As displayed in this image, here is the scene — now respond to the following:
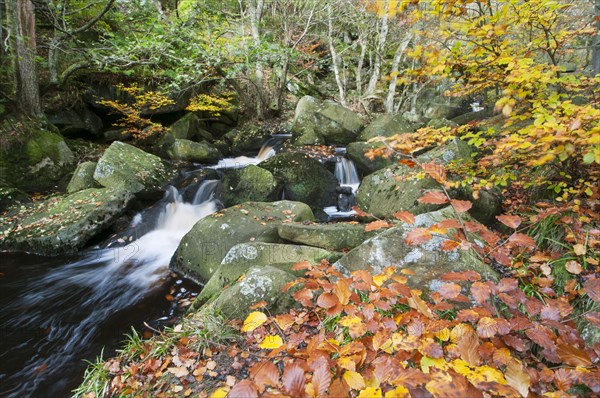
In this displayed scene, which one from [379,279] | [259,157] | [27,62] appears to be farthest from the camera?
[259,157]

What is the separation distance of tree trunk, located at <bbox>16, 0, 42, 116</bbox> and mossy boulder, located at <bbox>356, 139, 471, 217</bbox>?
908 centimetres

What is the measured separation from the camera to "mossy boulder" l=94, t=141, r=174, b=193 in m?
7.83

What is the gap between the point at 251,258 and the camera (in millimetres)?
4277

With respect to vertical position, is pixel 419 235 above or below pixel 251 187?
above

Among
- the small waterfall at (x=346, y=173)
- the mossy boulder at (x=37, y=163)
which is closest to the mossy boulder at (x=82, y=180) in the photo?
the mossy boulder at (x=37, y=163)

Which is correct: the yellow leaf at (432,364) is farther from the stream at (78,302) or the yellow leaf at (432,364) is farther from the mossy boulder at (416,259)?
the stream at (78,302)

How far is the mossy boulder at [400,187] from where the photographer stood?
5895mm

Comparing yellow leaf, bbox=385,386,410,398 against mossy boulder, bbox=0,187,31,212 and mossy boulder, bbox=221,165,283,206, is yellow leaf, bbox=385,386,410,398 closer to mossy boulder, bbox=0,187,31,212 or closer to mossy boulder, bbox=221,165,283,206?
mossy boulder, bbox=221,165,283,206

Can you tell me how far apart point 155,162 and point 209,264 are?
202 inches

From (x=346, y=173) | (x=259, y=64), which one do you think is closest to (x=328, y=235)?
(x=346, y=173)

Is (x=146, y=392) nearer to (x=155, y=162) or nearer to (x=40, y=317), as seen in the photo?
(x=40, y=317)

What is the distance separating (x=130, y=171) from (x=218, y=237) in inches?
167

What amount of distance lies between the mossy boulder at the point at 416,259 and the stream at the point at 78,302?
3262mm

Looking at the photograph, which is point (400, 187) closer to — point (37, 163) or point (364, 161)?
point (364, 161)
